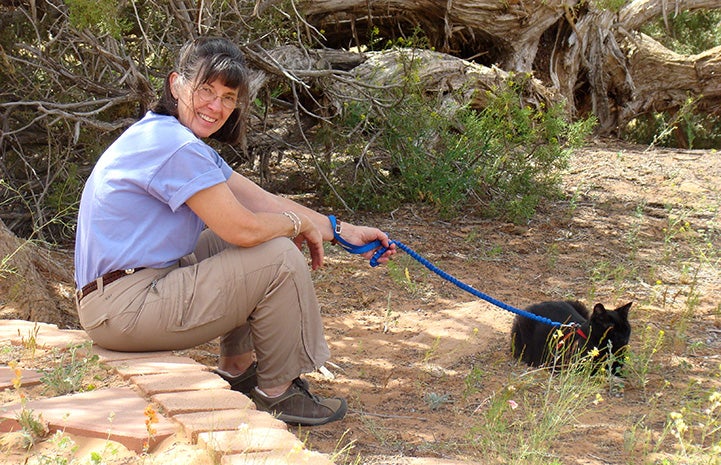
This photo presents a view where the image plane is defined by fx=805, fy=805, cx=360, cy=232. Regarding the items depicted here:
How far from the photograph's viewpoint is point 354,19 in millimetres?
8383

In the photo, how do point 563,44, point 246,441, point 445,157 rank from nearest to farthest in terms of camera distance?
point 246,441 < point 445,157 < point 563,44

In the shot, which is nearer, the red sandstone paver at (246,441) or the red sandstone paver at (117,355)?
the red sandstone paver at (246,441)

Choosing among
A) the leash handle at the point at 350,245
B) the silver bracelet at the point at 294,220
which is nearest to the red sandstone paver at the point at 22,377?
the silver bracelet at the point at 294,220

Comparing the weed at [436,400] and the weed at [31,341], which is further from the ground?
the weed at [31,341]

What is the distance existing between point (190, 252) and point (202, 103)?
607 mm

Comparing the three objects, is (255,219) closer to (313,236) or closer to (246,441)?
(313,236)

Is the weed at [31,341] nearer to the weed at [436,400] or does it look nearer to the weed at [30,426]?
the weed at [30,426]

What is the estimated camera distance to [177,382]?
111 inches

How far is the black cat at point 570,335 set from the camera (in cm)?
410

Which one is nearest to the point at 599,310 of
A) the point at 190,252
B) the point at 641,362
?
the point at 641,362

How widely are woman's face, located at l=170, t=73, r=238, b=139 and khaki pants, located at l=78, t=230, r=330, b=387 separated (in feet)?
1.70

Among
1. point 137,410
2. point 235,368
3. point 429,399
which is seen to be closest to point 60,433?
point 137,410

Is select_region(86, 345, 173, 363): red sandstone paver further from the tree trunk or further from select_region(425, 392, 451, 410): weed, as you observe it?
the tree trunk

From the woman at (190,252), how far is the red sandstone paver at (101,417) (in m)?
0.45
